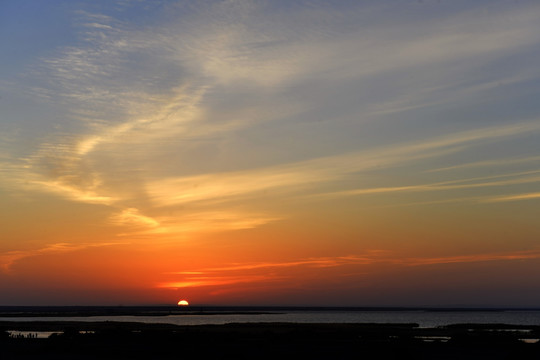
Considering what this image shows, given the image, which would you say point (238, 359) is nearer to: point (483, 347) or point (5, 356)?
point (5, 356)

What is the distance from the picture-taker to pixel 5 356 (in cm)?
5097

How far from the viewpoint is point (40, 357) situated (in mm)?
49531

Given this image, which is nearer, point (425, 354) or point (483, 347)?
point (425, 354)

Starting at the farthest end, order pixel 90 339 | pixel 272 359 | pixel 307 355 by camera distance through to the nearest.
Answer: pixel 90 339 < pixel 307 355 < pixel 272 359

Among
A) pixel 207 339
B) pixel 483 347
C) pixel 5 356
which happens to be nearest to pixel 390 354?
pixel 483 347

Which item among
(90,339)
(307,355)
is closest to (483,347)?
(307,355)

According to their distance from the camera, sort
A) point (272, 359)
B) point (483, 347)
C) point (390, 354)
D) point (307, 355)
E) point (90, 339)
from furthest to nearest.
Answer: point (90, 339)
point (483, 347)
point (307, 355)
point (272, 359)
point (390, 354)

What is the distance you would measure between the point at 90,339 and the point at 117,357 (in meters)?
17.5

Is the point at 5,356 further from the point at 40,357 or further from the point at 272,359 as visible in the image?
the point at 272,359

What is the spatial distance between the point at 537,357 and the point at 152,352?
103 ft

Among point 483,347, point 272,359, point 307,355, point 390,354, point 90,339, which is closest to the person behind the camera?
point 390,354

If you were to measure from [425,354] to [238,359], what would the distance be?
17.2m

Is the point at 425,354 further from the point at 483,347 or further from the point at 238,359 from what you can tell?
the point at 238,359

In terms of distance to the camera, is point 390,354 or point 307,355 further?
point 307,355
